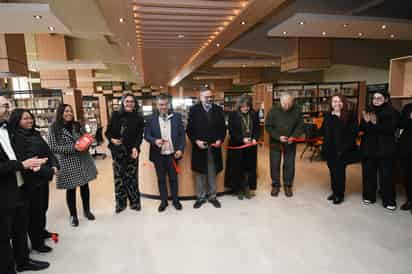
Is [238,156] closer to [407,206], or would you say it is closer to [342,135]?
[342,135]

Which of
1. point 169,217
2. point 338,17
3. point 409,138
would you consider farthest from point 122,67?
point 409,138

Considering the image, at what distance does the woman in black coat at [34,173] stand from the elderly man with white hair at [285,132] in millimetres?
2891

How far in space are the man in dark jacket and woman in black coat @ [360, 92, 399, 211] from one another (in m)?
1.94

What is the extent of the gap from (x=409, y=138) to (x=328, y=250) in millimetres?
1932

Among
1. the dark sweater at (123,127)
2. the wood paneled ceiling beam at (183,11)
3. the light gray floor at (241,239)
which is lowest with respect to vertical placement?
the light gray floor at (241,239)

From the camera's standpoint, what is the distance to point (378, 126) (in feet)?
10.6

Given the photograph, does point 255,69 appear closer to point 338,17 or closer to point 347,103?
point 338,17

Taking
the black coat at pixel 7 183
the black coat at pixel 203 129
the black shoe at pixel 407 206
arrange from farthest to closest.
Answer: the black coat at pixel 203 129
the black shoe at pixel 407 206
the black coat at pixel 7 183

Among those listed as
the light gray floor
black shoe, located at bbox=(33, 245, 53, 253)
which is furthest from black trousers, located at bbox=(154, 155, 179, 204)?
black shoe, located at bbox=(33, 245, 53, 253)

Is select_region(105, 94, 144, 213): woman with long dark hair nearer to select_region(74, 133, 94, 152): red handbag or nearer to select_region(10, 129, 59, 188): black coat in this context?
select_region(74, 133, 94, 152): red handbag

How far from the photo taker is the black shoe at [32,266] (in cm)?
225

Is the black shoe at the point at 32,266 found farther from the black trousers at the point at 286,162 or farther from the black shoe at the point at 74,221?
the black trousers at the point at 286,162

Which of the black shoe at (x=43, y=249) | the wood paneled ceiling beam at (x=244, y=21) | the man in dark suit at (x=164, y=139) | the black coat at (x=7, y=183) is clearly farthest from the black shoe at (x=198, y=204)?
the wood paneled ceiling beam at (x=244, y=21)

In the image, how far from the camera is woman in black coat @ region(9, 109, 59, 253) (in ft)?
7.20
